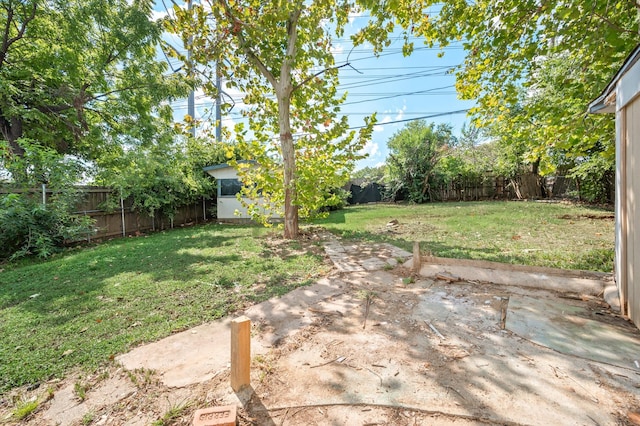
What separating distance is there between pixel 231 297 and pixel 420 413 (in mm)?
2326

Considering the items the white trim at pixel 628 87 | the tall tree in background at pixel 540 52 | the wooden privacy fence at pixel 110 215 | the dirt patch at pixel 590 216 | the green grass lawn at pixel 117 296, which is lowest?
the green grass lawn at pixel 117 296

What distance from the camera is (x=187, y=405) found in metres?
1.50

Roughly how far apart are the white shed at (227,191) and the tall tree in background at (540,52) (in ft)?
28.5

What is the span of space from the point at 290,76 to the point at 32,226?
6.39 metres

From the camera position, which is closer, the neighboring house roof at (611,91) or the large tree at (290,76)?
the neighboring house roof at (611,91)

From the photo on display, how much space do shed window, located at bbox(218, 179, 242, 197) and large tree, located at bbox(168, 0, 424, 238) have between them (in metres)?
5.24

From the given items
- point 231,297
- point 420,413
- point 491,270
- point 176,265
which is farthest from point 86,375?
point 491,270

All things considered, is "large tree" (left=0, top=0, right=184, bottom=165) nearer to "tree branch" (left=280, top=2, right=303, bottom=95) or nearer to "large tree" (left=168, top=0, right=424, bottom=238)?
"large tree" (left=168, top=0, right=424, bottom=238)

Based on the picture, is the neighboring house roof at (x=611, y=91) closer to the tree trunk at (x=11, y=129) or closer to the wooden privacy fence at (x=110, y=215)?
the wooden privacy fence at (x=110, y=215)

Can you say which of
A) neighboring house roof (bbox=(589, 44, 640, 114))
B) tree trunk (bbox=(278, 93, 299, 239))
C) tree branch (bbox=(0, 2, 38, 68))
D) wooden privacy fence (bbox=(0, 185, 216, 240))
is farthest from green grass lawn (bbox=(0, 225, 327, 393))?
tree branch (bbox=(0, 2, 38, 68))

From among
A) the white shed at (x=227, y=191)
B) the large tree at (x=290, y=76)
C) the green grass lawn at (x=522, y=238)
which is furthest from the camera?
the white shed at (x=227, y=191)

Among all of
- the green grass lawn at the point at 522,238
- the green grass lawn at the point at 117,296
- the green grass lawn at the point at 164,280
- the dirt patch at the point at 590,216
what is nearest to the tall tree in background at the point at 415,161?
the green grass lawn at the point at 522,238

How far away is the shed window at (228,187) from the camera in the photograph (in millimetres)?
11586

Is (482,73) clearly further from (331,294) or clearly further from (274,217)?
(274,217)
